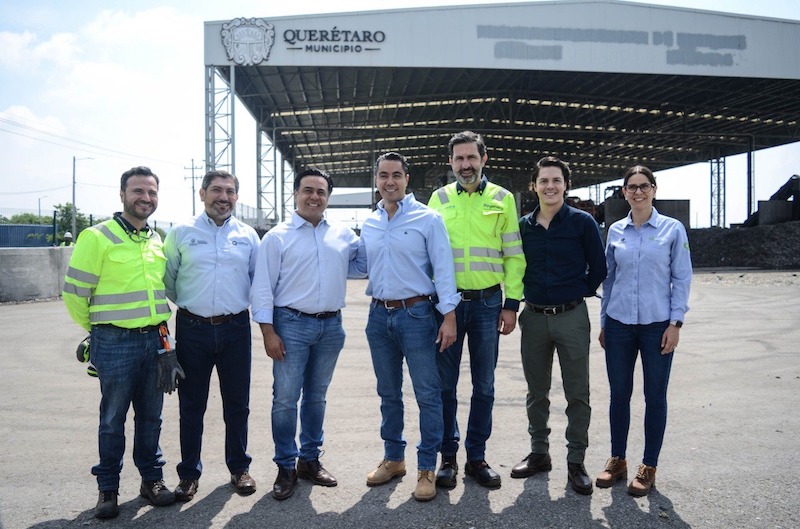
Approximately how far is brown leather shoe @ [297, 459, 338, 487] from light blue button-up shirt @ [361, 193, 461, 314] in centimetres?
124

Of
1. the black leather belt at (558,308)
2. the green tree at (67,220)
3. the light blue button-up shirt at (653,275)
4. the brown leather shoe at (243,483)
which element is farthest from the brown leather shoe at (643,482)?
the green tree at (67,220)

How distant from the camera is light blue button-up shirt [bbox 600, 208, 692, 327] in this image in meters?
3.81

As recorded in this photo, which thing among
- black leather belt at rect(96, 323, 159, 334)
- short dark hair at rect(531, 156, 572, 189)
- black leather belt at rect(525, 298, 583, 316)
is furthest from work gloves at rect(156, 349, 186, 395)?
short dark hair at rect(531, 156, 572, 189)

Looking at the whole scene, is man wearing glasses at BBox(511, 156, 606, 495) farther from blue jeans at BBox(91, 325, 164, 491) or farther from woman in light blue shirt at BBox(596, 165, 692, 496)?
blue jeans at BBox(91, 325, 164, 491)

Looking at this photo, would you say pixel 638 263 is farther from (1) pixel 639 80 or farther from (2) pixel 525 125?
(2) pixel 525 125

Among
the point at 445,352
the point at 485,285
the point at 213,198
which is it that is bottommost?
the point at 445,352

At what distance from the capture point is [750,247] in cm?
2284

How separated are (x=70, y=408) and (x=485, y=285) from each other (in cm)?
430

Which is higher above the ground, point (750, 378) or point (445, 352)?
point (445, 352)

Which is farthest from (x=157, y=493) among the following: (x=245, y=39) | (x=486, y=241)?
(x=245, y=39)

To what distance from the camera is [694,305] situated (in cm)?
1236

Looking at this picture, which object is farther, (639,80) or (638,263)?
(639,80)

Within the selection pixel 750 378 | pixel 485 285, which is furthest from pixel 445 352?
pixel 750 378

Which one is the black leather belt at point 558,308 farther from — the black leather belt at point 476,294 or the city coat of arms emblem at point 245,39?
the city coat of arms emblem at point 245,39
